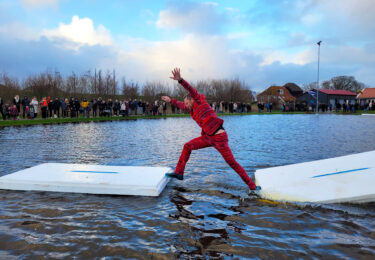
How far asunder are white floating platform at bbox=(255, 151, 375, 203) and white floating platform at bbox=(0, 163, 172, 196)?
2082mm

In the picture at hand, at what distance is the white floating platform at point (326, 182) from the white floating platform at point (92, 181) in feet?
6.83

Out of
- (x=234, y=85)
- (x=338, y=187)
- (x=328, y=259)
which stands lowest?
(x=328, y=259)

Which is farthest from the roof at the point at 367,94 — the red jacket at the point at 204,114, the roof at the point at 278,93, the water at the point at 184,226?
the red jacket at the point at 204,114

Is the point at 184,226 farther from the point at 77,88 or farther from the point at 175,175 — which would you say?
the point at 77,88

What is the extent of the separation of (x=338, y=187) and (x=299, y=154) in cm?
511

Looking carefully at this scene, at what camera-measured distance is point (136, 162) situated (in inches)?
342

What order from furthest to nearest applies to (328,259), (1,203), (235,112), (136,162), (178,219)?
1. (235,112)
2. (136,162)
3. (1,203)
4. (178,219)
5. (328,259)

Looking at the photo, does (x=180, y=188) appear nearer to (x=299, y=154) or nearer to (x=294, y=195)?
(x=294, y=195)

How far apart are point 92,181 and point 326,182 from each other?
429 centimetres

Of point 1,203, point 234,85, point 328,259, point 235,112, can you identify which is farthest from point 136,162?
point 234,85

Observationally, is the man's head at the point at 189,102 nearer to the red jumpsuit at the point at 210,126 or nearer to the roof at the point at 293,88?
the red jumpsuit at the point at 210,126

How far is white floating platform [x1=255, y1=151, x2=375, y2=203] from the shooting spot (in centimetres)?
494

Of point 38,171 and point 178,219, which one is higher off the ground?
point 38,171

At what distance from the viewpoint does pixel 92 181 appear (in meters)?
5.67
